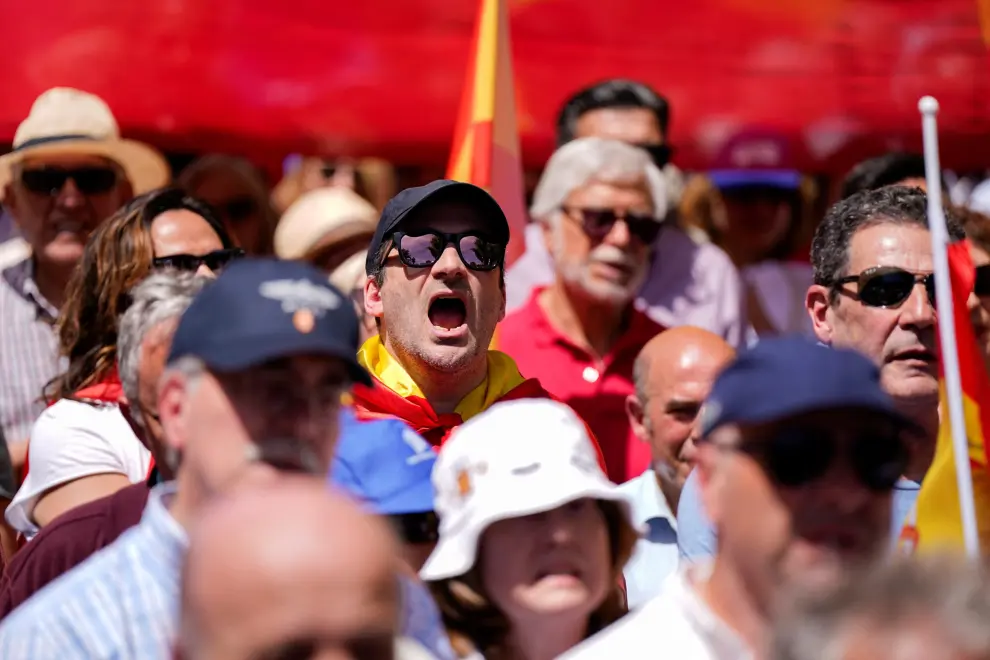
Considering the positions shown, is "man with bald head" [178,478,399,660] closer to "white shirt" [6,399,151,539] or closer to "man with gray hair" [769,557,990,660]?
"man with gray hair" [769,557,990,660]

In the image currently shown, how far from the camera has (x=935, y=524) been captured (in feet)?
14.1

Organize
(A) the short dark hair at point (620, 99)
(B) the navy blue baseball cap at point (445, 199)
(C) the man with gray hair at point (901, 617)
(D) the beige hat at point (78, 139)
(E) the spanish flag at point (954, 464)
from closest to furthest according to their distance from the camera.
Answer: (C) the man with gray hair at point (901, 617) → (E) the spanish flag at point (954, 464) → (B) the navy blue baseball cap at point (445, 199) → (D) the beige hat at point (78, 139) → (A) the short dark hair at point (620, 99)

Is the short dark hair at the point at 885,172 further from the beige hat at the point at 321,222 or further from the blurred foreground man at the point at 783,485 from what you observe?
the blurred foreground man at the point at 783,485

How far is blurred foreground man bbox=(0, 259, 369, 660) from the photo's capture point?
3.28m

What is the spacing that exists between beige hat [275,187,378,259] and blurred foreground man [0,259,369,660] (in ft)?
11.3

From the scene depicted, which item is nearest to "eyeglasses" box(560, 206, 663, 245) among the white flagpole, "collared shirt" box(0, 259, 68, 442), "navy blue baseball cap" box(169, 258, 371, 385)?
"collared shirt" box(0, 259, 68, 442)

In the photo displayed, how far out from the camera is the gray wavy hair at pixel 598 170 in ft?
20.0

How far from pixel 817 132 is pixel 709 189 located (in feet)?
2.22

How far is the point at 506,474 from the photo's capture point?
3.68 meters

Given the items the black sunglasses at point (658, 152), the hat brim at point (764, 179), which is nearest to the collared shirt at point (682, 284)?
the black sunglasses at point (658, 152)

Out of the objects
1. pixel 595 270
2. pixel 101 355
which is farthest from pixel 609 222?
pixel 101 355

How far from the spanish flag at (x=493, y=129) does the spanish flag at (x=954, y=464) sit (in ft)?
5.77

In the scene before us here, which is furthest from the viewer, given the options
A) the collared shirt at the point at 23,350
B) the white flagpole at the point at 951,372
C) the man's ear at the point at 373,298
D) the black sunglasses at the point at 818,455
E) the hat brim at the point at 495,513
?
the collared shirt at the point at 23,350

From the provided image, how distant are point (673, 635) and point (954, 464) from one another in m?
1.30
